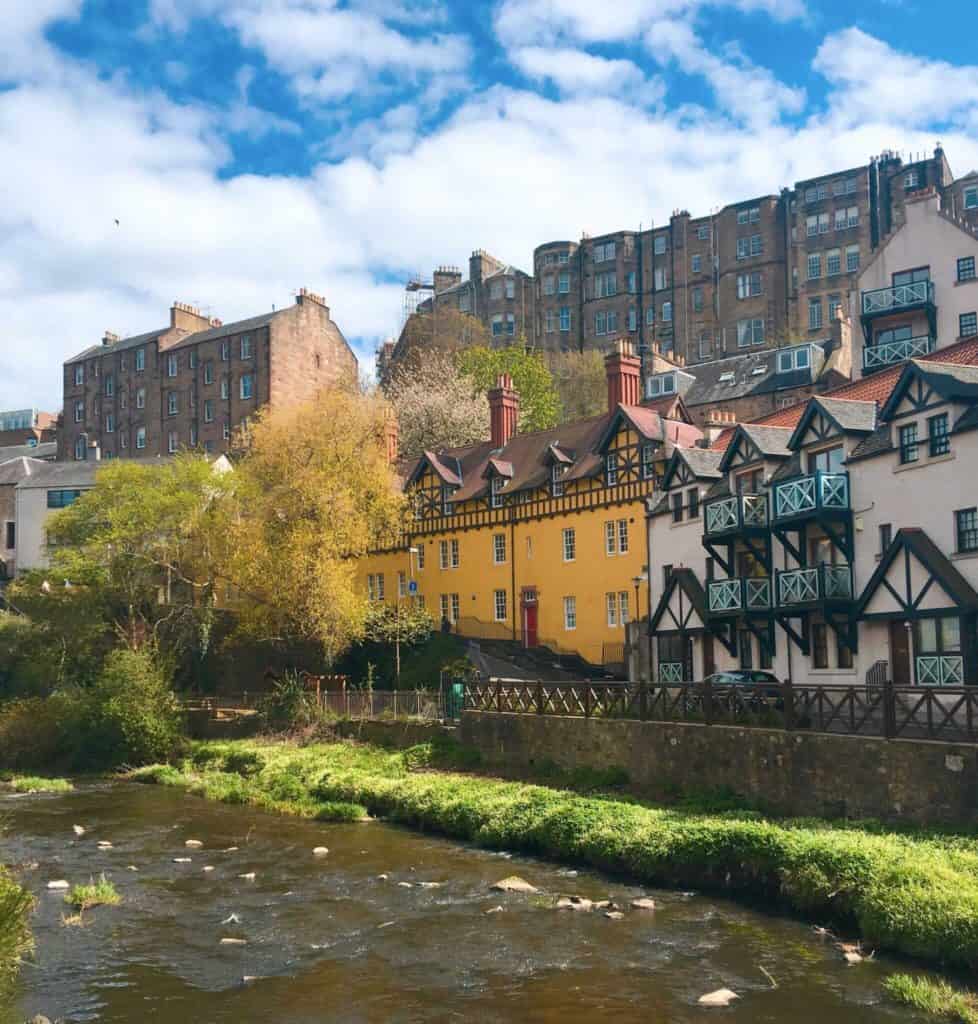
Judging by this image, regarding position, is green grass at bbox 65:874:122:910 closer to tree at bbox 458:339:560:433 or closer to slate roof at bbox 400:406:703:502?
slate roof at bbox 400:406:703:502

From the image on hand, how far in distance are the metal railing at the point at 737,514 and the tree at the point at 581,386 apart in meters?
40.3

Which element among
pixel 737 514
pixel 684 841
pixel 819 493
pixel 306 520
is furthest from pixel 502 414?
pixel 684 841

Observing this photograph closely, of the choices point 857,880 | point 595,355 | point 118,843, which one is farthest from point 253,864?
point 595,355

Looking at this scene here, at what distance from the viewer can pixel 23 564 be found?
221ft

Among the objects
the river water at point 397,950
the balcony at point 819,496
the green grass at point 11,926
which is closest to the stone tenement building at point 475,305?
the balcony at point 819,496

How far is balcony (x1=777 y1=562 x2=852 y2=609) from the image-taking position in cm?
2986

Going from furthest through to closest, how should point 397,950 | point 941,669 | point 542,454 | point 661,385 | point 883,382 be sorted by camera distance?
point 661,385
point 542,454
point 883,382
point 941,669
point 397,950

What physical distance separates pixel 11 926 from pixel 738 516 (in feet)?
77.4

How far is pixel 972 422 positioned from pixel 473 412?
4464 cm

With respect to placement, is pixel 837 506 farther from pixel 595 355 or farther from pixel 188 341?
pixel 188 341

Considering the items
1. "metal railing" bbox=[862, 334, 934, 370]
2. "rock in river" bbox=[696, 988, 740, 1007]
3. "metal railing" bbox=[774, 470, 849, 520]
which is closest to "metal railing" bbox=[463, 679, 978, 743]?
"metal railing" bbox=[774, 470, 849, 520]

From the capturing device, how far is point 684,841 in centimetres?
2120

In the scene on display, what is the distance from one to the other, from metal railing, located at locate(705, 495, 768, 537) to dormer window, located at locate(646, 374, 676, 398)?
1274 inches

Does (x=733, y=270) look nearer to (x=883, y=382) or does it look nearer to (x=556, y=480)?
(x=556, y=480)
